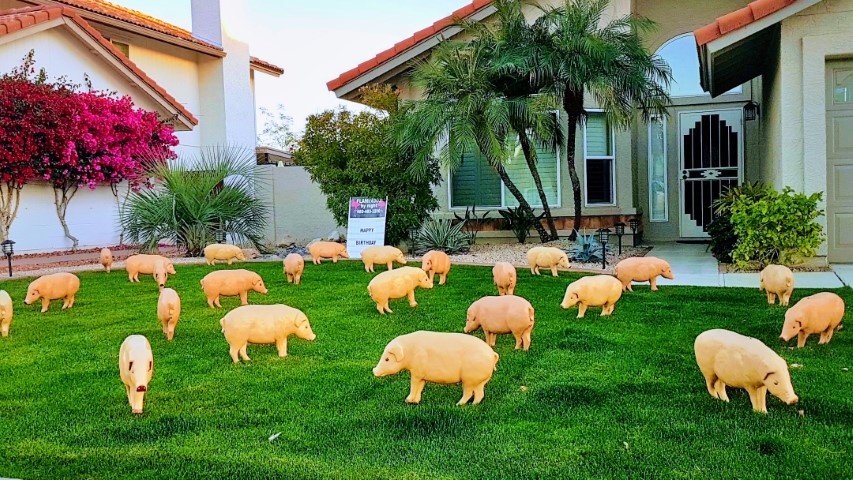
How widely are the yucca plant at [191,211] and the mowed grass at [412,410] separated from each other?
6.23 meters

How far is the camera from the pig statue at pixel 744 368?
12.1ft

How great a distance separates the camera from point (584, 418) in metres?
3.78

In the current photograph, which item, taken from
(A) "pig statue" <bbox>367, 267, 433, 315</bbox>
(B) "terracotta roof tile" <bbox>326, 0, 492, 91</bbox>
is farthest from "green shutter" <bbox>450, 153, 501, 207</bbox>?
(A) "pig statue" <bbox>367, 267, 433, 315</bbox>

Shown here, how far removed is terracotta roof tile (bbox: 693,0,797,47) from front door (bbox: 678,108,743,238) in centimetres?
658

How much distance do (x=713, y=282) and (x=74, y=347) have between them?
7293 mm

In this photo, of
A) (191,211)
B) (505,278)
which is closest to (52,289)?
(505,278)

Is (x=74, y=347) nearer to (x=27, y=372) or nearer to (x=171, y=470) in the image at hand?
(x=27, y=372)

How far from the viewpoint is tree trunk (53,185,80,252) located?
13984mm

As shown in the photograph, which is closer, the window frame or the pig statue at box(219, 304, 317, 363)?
the pig statue at box(219, 304, 317, 363)

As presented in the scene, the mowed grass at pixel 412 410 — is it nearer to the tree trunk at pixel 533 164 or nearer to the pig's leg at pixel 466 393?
the pig's leg at pixel 466 393

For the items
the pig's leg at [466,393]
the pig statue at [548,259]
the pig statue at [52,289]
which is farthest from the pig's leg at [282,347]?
the pig statue at [548,259]

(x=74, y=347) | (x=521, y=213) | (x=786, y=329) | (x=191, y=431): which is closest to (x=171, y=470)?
(x=191, y=431)

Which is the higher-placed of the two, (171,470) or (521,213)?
(521,213)

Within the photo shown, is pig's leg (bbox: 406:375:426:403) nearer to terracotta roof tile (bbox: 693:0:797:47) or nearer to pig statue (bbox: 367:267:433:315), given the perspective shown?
pig statue (bbox: 367:267:433:315)
